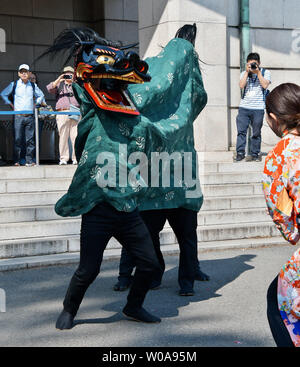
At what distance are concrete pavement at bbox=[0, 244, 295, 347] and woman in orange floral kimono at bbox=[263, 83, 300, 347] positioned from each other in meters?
1.47

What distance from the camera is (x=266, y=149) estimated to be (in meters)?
12.9

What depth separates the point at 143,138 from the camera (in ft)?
16.2

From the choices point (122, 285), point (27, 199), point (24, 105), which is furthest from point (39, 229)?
point (24, 105)

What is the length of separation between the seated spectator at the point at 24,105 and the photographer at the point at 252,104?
3469mm

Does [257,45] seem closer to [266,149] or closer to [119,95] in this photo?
[266,149]

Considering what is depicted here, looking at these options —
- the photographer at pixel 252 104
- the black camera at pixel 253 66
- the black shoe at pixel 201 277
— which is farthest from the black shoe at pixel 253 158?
the black shoe at pixel 201 277

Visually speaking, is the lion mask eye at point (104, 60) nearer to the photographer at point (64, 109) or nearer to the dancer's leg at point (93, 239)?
the dancer's leg at point (93, 239)

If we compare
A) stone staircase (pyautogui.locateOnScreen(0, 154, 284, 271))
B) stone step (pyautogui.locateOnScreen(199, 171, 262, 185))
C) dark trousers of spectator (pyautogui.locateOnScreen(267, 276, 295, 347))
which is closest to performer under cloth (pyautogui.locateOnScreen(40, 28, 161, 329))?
dark trousers of spectator (pyautogui.locateOnScreen(267, 276, 295, 347))

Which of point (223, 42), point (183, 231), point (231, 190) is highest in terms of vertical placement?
point (223, 42)

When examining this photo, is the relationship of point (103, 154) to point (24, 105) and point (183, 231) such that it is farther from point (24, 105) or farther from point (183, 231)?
point (24, 105)

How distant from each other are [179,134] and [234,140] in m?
6.92

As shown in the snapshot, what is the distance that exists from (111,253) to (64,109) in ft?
14.8

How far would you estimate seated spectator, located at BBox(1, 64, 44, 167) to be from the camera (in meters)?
10.8

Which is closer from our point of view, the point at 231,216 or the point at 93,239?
the point at 93,239
